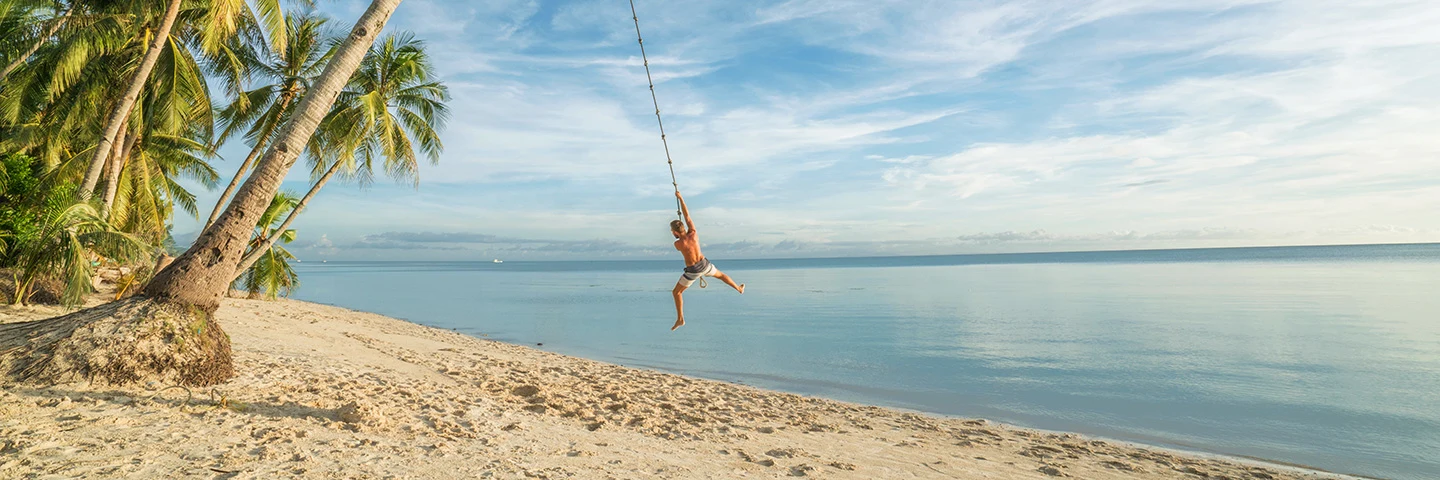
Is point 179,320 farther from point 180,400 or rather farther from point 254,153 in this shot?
point 254,153

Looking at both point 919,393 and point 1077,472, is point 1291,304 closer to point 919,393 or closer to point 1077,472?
point 919,393

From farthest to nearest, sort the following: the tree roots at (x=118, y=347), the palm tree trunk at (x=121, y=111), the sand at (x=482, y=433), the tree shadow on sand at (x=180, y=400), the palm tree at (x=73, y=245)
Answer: the palm tree trunk at (x=121, y=111) → the palm tree at (x=73, y=245) → the tree roots at (x=118, y=347) → the tree shadow on sand at (x=180, y=400) → the sand at (x=482, y=433)

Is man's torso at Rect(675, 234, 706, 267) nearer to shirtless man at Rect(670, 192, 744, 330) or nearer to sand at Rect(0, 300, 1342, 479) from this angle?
shirtless man at Rect(670, 192, 744, 330)

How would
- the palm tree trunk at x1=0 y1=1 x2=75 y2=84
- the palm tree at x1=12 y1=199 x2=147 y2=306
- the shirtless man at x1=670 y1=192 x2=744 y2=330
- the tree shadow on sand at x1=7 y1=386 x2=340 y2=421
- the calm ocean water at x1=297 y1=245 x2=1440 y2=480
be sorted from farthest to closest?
the palm tree trunk at x1=0 y1=1 x2=75 y2=84, the calm ocean water at x1=297 y1=245 x2=1440 y2=480, the palm tree at x1=12 y1=199 x2=147 y2=306, the shirtless man at x1=670 y1=192 x2=744 y2=330, the tree shadow on sand at x1=7 y1=386 x2=340 y2=421

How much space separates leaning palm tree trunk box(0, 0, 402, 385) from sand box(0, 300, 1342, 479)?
24 cm

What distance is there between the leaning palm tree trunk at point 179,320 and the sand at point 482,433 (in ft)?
0.79

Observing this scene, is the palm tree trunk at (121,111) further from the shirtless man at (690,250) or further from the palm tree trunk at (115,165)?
the shirtless man at (690,250)

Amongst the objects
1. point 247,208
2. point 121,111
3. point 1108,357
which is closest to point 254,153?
point 121,111

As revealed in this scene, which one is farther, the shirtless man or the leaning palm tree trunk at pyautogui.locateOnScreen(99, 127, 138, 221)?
the leaning palm tree trunk at pyautogui.locateOnScreen(99, 127, 138, 221)

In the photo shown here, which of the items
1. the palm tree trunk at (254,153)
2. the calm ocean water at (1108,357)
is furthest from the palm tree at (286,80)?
the calm ocean water at (1108,357)

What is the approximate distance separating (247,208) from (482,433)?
11.4 feet

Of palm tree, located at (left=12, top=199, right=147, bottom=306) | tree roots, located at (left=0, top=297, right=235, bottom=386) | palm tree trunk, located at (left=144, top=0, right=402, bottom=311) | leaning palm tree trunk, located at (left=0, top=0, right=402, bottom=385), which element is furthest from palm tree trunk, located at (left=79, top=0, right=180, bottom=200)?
palm tree trunk, located at (left=144, top=0, right=402, bottom=311)

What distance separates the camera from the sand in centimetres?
531

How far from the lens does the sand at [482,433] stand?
531 cm
